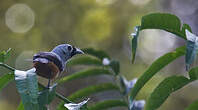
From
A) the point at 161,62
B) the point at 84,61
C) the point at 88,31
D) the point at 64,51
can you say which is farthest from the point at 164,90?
the point at 88,31

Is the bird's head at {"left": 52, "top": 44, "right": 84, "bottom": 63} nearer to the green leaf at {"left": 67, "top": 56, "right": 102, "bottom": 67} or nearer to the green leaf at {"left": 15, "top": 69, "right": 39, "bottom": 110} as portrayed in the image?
the green leaf at {"left": 15, "top": 69, "right": 39, "bottom": 110}

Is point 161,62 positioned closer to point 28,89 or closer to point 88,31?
point 28,89

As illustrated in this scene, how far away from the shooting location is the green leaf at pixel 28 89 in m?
0.50

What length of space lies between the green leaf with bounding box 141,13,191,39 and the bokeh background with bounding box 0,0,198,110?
3.33 m

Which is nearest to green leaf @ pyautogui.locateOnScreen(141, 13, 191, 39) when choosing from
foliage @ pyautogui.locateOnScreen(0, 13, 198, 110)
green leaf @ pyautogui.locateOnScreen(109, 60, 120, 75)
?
foliage @ pyautogui.locateOnScreen(0, 13, 198, 110)

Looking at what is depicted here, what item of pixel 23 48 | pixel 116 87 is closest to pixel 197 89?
pixel 23 48

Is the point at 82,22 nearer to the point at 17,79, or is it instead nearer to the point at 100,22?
the point at 100,22

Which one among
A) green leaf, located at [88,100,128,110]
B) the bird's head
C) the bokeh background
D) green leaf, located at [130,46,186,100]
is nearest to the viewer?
the bird's head

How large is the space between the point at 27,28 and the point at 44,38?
0.41 metres

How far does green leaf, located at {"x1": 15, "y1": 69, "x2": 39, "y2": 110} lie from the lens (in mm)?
497

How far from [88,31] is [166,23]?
13.1 ft

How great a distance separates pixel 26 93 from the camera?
0.50 m

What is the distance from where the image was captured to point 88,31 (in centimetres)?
464

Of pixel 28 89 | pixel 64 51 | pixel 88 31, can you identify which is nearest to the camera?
pixel 28 89
